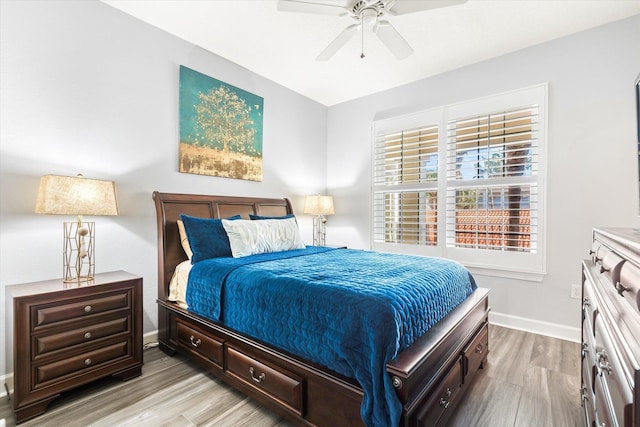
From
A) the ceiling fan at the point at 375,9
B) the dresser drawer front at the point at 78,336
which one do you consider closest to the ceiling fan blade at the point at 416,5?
the ceiling fan at the point at 375,9

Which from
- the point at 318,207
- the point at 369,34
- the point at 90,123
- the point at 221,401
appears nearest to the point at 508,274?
the point at 318,207

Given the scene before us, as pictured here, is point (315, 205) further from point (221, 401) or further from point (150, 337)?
point (221, 401)

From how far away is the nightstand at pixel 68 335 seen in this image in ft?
5.65

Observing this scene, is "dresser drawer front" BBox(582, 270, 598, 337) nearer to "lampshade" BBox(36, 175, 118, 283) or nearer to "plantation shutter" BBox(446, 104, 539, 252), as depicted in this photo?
"plantation shutter" BBox(446, 104, 539, 252)

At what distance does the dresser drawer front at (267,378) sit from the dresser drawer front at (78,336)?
821 mm

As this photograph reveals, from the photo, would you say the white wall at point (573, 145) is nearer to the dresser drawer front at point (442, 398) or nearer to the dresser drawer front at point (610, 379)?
the dresser drawer front at point (442, 398)

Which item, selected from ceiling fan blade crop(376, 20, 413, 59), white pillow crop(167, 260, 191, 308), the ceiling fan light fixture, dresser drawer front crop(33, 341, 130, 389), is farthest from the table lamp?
dresser drawer front crop(33, 341, 130, 389)

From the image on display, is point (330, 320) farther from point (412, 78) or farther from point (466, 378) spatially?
point (412, 78)

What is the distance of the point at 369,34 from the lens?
2861mm

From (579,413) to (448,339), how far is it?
983 mm

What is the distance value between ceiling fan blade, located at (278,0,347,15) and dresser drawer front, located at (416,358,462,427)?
237 cm

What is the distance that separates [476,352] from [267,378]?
144cm

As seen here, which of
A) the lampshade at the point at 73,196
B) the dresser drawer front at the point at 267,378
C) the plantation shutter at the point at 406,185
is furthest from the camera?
the plantation shutter at the point at 406,185

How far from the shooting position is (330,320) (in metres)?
1.46
